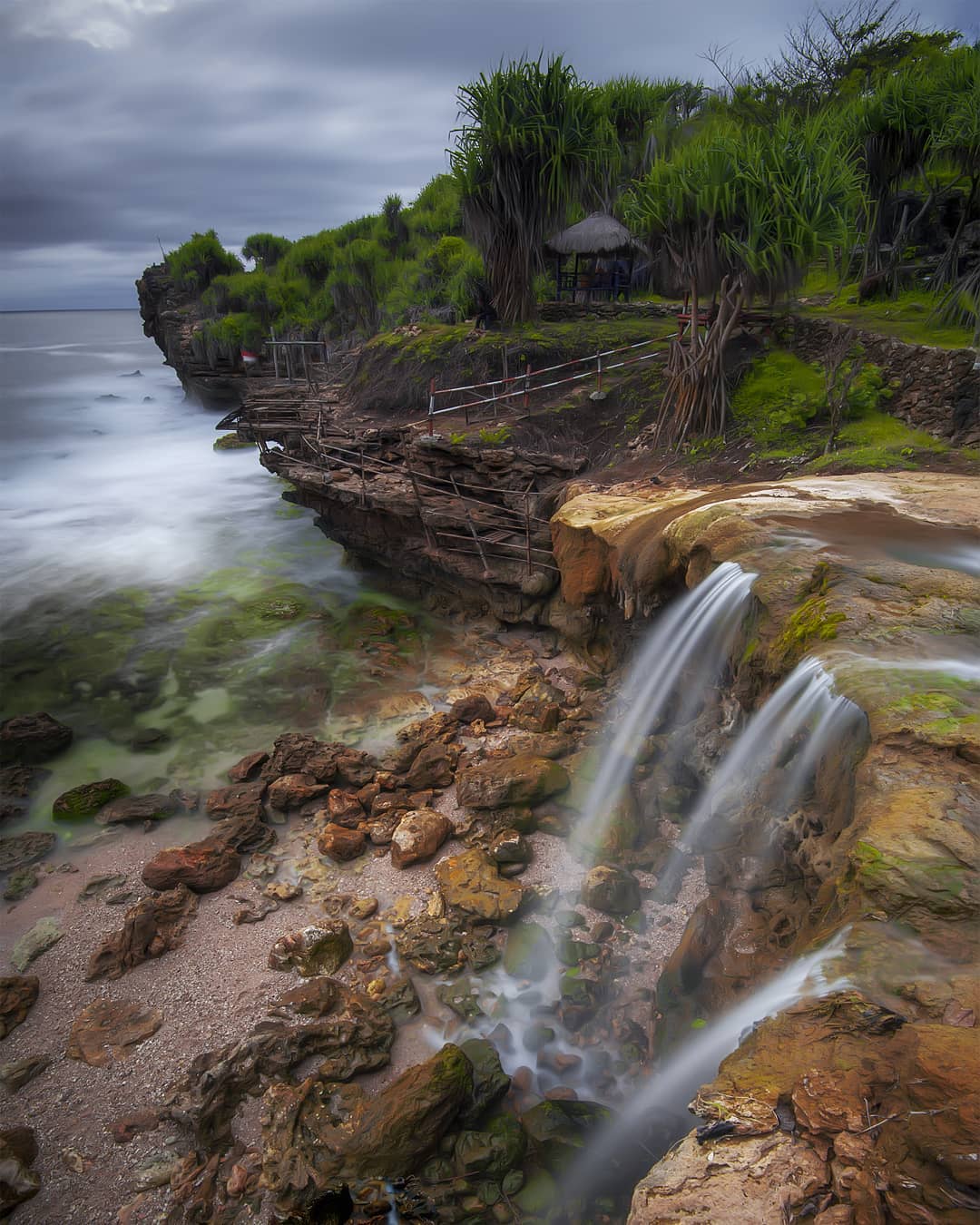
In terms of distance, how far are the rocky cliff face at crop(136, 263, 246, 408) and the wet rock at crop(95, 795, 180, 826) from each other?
114ft

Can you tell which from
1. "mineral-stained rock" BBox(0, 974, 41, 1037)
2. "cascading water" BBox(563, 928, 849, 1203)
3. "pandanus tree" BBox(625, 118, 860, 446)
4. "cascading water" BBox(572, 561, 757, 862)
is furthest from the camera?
"pandanus tree" BBox(625, 118, 860, 446)

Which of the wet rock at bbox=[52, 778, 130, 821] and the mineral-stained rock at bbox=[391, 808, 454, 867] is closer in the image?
the mineral-stained rock at bbox=[391, 808, 454, 867]

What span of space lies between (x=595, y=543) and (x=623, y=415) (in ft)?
19.0

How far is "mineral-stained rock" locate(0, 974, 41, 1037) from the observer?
6812 millimetres

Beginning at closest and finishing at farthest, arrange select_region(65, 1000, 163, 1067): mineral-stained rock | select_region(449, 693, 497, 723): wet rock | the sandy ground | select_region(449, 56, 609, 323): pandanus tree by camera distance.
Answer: the sandy ground, select_region(65, 1000, 163, 1067): mineral-stained rock, select_region(449, 693, 497, 723): wet rock, select_region(449, 56, 609, 323): pandanus tree

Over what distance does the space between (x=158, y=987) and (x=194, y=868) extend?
1410 mm

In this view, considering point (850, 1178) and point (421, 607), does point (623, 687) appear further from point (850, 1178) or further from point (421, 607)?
point (850, 1178)

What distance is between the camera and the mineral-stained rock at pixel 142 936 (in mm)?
7293

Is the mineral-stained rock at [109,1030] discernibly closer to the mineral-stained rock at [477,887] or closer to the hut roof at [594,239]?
the mineral-stained rock at [477,887]

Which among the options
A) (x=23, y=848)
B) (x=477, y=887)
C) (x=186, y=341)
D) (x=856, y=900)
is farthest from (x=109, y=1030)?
(x=186, y=341)

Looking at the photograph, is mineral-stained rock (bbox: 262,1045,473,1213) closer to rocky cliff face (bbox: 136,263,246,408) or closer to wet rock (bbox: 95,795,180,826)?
wet rock (bbox: 95,795,180,826)

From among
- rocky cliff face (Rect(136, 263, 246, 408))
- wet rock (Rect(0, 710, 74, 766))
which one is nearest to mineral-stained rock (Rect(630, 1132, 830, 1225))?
wet rock (Rect(0, 710, 74, 766))

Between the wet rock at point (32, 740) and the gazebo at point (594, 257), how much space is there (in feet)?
57.0

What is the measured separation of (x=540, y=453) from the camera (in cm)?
1442
